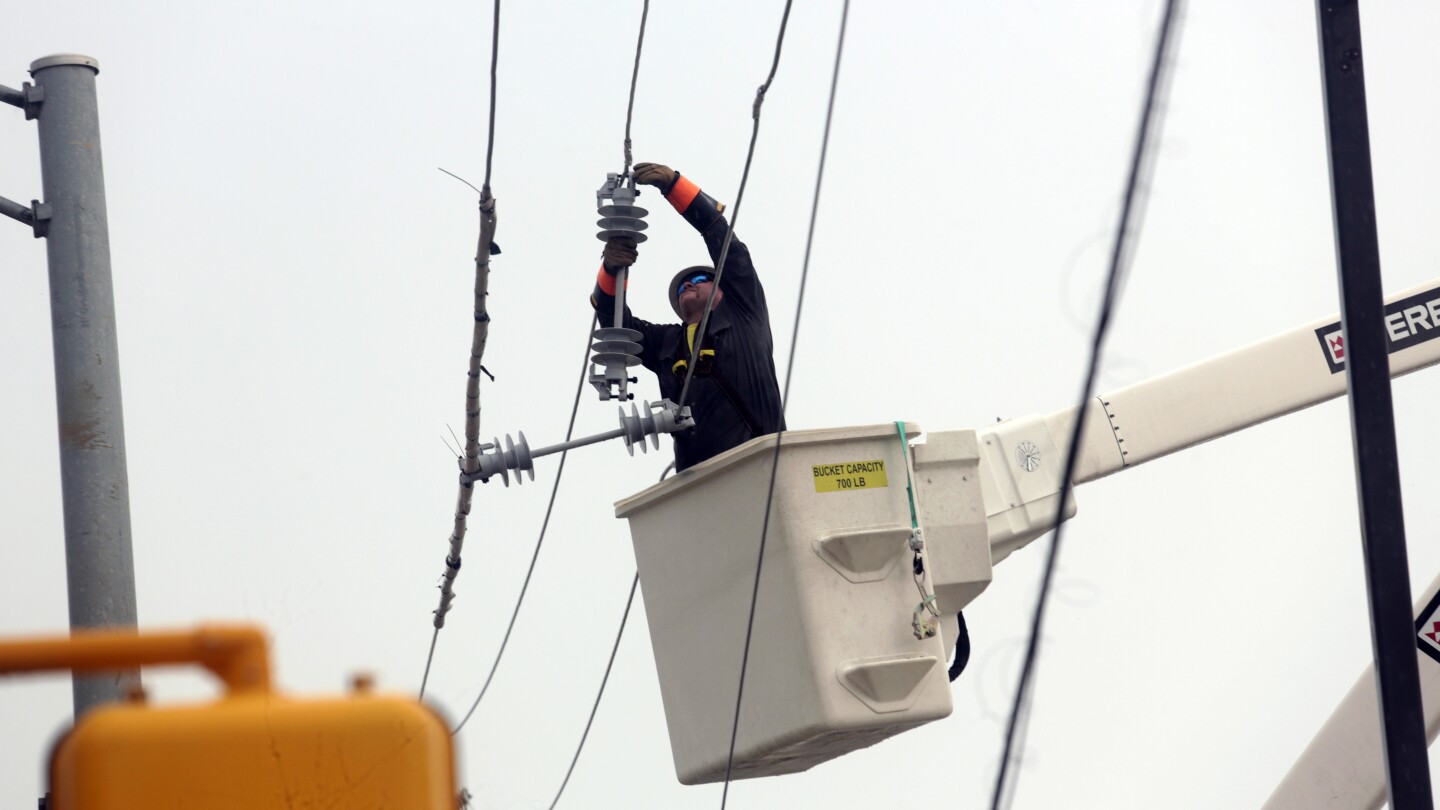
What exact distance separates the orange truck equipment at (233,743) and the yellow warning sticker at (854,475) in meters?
3.48

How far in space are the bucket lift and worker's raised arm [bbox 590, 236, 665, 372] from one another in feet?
2.03

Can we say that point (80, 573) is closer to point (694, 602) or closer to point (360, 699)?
point (694, 602)

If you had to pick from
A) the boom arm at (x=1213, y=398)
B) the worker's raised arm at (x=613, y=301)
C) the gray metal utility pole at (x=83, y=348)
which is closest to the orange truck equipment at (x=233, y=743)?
the gray metal utility pole at (x=83, y=348)

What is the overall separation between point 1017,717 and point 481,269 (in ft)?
7.96

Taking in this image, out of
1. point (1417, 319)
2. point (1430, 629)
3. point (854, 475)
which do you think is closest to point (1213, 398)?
point (1417, 319)

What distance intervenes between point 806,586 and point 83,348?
6.47 ft

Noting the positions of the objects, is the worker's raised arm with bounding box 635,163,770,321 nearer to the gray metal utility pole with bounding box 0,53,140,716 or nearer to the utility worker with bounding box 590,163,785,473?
the utility worker with bounding box 590,163,785,473

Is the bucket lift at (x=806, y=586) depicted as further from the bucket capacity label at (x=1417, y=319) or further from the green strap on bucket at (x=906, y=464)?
the bucket capacity label at (x=1417, y=319)

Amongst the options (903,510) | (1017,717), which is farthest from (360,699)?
Answer: (903,510)

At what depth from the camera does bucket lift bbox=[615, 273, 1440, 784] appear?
4383 millimetres

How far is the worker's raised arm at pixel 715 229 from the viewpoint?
16.9ft

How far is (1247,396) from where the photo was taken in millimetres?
5996

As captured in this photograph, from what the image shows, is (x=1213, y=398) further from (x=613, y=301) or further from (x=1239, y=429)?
(x=613, y=301)

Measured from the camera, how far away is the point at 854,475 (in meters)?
4.52
